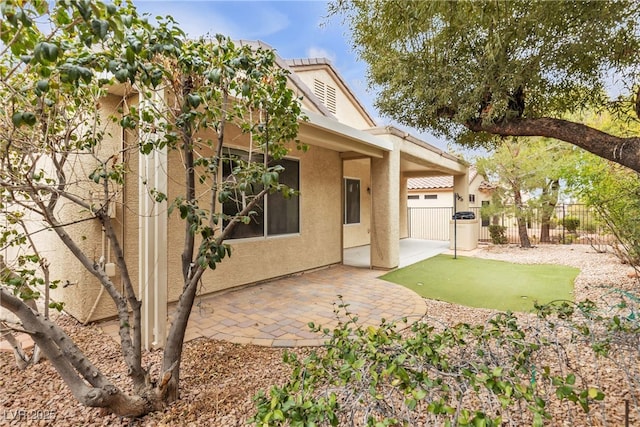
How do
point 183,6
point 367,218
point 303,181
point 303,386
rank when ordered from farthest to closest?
point 367,218
point 303,181
point 183,6
point 303,386

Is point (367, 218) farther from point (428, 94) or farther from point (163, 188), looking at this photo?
point (163, 188)

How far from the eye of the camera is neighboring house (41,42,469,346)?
388cm

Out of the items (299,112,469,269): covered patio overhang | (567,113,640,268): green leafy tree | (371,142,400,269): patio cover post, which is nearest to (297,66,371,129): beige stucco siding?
(299,112,469,269): covered patio overhang

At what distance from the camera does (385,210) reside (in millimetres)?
8195

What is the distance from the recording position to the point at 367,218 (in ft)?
40.9

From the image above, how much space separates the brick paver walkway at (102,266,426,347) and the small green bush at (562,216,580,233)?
12.2 metres

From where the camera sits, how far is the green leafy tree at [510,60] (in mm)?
3061

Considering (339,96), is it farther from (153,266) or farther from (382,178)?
(153,266)

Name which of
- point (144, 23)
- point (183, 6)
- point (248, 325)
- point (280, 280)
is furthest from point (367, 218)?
point (144, 23)

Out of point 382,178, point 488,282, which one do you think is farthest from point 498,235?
point 382,178

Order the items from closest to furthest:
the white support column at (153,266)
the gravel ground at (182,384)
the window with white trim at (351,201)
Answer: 1. the gravel ground at (182,384)
2. the white support column at (153,266)
3. the window with white trim at (351,201)

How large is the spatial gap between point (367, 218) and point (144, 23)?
1091cm

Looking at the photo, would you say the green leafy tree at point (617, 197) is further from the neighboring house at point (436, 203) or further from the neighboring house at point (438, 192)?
the neighboring house at point (438, 192)

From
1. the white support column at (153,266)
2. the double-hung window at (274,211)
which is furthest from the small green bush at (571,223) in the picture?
the white support column at (153,266)
